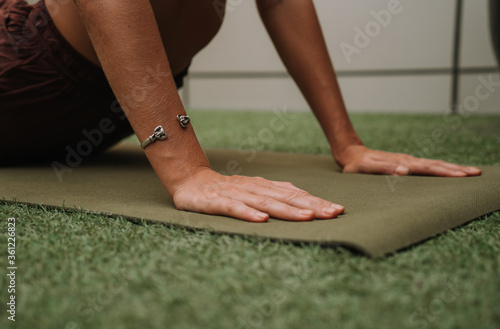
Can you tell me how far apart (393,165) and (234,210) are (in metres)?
0.39

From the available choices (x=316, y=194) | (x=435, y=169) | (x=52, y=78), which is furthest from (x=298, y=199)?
(x=52, y=78)

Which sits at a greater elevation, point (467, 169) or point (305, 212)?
point (305, 212)

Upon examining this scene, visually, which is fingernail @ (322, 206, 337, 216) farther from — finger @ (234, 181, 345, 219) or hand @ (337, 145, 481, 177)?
hand @ (337, 145, 481, 177)

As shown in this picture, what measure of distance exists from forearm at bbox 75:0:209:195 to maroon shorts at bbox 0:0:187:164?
0.23m

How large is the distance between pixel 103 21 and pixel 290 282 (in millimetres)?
399

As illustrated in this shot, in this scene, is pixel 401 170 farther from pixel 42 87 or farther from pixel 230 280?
pixel 42 87

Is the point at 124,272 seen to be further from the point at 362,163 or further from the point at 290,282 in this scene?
the point at 362,163

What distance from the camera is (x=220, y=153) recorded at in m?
1.17

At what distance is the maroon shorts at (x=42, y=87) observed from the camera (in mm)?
832

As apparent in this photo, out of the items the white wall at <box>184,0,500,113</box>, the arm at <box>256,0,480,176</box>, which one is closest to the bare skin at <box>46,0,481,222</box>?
the arm at <box>256,0,480,176</box>

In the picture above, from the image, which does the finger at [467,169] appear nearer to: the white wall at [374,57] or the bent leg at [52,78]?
the bent leg at [52,78]

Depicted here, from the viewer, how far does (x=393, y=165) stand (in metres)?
0.84

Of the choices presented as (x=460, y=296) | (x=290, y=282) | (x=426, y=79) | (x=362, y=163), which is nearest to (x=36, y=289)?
(x=290, y=282)

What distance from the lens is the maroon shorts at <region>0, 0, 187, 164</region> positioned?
0.83m
